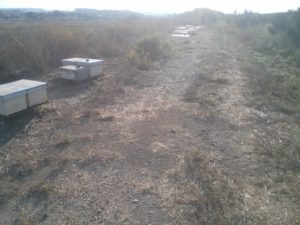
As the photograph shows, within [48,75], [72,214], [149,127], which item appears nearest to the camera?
[72,214]

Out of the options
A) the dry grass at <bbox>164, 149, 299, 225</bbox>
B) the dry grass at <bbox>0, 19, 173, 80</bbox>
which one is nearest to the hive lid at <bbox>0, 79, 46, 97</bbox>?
the dry grass at <bbox>0, 19, 173, 80</bbox>

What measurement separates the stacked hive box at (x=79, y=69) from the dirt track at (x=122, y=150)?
25cm


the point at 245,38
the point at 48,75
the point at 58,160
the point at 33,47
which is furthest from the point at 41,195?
the point at 245,38

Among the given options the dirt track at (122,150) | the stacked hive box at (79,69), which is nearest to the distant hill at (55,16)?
the stacked hive box at (79,69)

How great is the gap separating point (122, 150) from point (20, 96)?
2.19 m

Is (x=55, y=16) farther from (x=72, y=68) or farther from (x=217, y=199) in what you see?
(x=217, y=199)

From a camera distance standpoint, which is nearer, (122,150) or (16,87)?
(122,150)

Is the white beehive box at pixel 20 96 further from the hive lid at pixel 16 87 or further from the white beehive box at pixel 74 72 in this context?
the white beehive box at pixel 74 72

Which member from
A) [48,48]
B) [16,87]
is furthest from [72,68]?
[48,48]

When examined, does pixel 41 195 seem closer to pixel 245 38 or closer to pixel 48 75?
pixel 48 75

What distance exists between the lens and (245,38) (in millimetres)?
21188

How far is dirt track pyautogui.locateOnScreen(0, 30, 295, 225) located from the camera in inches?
133

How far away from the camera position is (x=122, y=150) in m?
4.66

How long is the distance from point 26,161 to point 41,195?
88 centimetres
